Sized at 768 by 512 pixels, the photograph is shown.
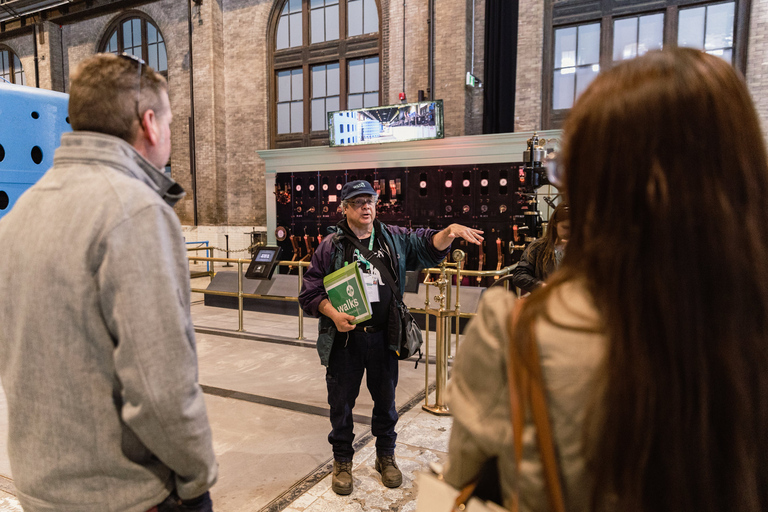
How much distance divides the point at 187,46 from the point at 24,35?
8577 mm

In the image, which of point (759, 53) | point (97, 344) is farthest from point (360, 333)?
point (759, 53)

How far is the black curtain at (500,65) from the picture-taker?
11.8 m

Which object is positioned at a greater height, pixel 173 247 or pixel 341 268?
pixel 173 247

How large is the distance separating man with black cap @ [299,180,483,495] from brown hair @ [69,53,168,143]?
1895 mm

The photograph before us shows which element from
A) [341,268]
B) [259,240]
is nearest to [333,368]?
[341,268]

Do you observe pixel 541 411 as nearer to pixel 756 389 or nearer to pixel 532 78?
pixel 756 389

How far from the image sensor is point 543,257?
413 centimetres

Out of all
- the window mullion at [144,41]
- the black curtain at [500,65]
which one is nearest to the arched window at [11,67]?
the window mullion at [144,41]

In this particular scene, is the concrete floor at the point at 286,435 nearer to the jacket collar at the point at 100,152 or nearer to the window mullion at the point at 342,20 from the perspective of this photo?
the jacket collar at the point at 100,152

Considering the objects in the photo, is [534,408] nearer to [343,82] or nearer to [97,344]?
[97,344]

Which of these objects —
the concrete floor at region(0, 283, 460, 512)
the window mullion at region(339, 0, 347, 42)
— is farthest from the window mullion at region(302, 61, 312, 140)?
the concrete floor at region(0, 283, 460, 512)

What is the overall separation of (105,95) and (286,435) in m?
3.25

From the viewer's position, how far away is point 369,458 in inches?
139

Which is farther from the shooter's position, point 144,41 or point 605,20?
point 144,41
